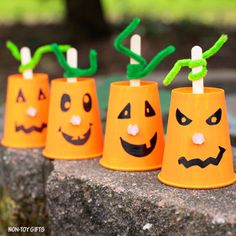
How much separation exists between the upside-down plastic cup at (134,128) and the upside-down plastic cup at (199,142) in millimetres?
211

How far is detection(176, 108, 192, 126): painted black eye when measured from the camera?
1973 mm

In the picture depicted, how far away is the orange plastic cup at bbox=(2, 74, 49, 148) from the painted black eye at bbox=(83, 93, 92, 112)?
342mm

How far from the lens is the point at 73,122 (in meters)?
2.43

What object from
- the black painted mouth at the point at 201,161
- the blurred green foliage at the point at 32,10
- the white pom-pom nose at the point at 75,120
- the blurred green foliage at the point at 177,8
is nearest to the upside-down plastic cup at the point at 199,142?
the black painted mouth at the point at 201,161

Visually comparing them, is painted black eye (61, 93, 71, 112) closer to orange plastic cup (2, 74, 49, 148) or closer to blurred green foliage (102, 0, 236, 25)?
orange plastic cup (2, 74, 49, 148)

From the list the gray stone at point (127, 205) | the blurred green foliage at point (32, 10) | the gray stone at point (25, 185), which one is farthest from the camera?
the blurred green foliage at point (32, 10)

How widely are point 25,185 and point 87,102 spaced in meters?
0.49

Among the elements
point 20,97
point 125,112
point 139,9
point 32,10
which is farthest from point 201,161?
point 32,10

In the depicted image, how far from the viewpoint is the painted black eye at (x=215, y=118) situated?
197 centimetres

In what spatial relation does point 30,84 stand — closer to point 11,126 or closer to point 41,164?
point 11,126

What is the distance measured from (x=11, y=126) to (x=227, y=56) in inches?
147

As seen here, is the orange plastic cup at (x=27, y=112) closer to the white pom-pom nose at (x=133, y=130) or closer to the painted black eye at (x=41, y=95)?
the painted black eye at (x=41, y=95)

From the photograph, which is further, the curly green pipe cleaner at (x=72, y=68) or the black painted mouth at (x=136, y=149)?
the curly green pipe cleaner at (x=72, y=68)

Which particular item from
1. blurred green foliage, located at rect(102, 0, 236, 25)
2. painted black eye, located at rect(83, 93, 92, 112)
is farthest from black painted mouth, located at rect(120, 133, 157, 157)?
blurred green foliage, located at rect(102, 0, 236, 25)
